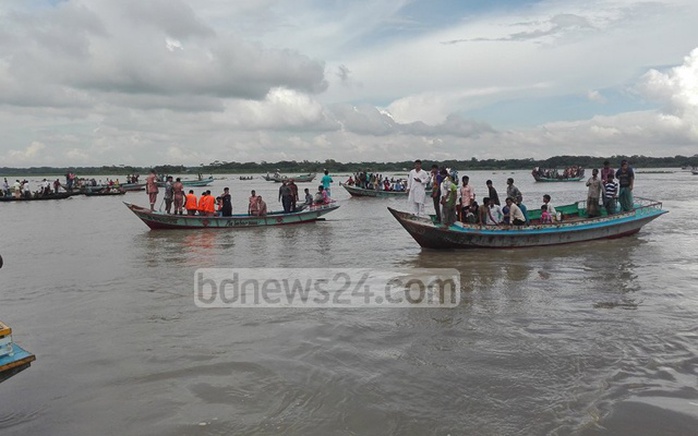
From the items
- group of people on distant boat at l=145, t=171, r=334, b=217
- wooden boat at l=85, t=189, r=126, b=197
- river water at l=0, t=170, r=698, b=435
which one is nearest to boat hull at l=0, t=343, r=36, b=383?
river water at l=0, t=170, r=698, b=435

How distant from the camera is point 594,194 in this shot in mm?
14484

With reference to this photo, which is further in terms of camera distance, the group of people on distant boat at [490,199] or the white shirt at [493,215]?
the white shirt at [493,215]

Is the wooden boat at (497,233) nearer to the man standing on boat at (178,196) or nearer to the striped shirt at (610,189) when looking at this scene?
the striped shirt at (610,189)

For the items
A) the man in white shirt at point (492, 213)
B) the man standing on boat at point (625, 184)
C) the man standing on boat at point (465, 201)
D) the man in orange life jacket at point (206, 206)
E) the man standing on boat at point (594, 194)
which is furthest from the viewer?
the man in orange life jacket at point (206, 206)

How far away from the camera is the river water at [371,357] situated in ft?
14.6

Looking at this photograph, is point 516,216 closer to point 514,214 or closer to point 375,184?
point 514,214

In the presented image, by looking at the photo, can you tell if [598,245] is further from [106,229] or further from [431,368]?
[106,229]

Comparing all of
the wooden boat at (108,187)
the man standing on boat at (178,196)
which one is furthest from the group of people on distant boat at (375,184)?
the wooden boat at (108,187)

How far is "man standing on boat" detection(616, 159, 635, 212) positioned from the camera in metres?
14.7

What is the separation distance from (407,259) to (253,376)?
23.6ft

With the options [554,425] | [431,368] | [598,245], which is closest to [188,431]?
[431,368]

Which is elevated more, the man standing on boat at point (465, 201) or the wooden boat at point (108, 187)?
the wooden boat at point (108, 187)

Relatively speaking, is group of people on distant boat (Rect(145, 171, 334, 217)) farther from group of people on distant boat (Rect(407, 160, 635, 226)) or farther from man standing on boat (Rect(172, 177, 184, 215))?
group of people on distant boat (Rect(407, 160, 635, 226))

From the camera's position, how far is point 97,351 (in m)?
6.29
